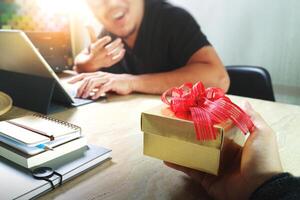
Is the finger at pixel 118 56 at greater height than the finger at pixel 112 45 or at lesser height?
lesser

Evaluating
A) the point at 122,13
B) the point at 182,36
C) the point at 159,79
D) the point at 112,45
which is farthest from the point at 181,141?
the point at 122,13

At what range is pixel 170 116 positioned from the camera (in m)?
0.46

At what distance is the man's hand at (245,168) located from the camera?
412 millimetres

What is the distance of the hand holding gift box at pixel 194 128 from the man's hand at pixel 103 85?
581 mm

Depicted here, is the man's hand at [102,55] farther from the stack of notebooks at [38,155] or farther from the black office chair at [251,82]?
the stack of notebooks at [38,155]

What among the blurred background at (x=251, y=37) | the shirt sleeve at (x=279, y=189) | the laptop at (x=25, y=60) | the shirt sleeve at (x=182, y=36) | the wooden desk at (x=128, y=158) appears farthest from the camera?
the blurred background at (x=251, y=37)

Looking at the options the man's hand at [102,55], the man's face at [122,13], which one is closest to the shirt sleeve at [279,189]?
the man's hand at [102,55]

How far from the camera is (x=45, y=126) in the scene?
57cm

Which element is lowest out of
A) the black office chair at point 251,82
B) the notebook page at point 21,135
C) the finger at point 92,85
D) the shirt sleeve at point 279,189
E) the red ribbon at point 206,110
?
the black office chair at point 251,82

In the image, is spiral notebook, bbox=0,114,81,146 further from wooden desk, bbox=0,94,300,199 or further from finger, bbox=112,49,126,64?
finger, bbox=112,49,126,64

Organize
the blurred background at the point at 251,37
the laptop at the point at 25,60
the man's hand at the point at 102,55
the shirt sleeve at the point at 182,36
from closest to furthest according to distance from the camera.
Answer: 1. the laptop at the point at 25,60
2. the shirt sleeve at the point at 182,36
3. the man's hand at the point at 102,55
4. the blurred background at the point at 251,37

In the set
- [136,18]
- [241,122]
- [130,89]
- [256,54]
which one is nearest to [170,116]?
[241,122]

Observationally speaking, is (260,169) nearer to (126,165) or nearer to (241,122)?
(241,122)

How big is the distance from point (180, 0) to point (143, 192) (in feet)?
5.51
